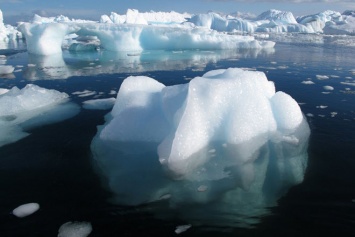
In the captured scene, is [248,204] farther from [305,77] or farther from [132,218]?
[305,77]

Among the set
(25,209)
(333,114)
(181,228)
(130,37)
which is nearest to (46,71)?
(130,37)

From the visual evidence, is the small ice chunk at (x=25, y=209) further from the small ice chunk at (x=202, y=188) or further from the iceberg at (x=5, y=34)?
the iceberg at (x=5, y=34)

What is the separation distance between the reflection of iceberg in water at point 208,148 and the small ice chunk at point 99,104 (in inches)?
58.4

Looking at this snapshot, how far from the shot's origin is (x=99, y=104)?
734 centimetres

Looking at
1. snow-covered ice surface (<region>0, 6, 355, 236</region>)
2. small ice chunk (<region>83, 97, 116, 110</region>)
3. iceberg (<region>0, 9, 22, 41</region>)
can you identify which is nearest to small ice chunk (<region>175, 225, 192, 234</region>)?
snow-covered ice surface (<region>0, 6, 355, 236</region>)

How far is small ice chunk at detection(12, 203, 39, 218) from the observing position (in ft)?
10.7

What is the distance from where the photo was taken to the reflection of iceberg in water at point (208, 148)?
3521mm

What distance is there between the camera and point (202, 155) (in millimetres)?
4410

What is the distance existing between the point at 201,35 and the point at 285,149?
57.1 feet

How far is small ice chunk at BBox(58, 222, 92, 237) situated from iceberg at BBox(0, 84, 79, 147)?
2.73 m

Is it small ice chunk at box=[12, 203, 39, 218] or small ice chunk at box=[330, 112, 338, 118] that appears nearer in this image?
small ice chunk at box=[12, 203, 39, 218]

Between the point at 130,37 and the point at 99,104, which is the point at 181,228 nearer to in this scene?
the point at 99,104

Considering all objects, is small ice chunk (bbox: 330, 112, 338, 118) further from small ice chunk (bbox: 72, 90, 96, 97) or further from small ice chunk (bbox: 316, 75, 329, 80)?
small ice chunk (bbox: 72, 90, 96, 97)

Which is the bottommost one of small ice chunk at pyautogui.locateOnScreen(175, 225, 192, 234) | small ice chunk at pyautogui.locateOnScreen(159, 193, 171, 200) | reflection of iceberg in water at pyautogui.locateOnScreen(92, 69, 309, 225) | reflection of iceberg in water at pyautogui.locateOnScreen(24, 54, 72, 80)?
small ice chunk at pyautogui.locateOnScreen(175, 225, 192, 234)
